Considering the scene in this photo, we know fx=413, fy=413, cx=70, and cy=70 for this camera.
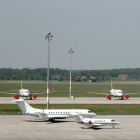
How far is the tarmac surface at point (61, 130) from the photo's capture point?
53.2 meters

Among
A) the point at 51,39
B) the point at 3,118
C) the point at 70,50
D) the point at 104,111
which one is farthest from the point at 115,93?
the point at 3,118

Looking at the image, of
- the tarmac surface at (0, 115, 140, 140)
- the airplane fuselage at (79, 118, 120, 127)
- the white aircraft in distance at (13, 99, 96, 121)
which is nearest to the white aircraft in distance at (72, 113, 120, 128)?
the airplane fuselage at (79, 118, 120, 127)

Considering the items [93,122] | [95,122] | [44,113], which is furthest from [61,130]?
[44,113]

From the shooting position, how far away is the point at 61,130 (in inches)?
2327

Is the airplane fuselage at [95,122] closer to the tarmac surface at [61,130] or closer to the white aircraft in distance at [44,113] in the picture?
the tarmac surface at [61,130]

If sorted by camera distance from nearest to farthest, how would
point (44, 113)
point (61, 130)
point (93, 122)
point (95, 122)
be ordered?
point (61, 130) → point (93, 122) → point (95, 122) → point (44, 113)

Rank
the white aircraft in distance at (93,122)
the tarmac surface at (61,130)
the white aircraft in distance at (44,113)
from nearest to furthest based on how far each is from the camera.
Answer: the tarmac surface at (61,130), the white aircraft in distance at (93,122), the white aircraft in distance at (44,113)

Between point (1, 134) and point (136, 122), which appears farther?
point (136, 122)

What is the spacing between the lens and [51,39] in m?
79.2

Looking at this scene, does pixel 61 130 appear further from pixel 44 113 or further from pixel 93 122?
pixel 44 113

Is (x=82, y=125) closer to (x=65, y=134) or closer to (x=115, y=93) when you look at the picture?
(x=65, y=134)

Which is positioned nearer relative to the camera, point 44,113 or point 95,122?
point 95,122

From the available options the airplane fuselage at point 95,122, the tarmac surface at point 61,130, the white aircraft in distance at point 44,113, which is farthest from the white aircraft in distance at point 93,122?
the white aircraft in distance at point 44,113

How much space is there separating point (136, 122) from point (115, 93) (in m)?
55.5
